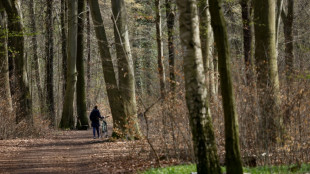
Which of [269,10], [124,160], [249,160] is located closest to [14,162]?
[124,160]

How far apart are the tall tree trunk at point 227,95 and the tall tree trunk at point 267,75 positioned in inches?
94.4

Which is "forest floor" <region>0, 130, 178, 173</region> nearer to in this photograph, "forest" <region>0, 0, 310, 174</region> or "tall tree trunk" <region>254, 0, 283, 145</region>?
"forest" <region>0, 0, 310, 174</region>

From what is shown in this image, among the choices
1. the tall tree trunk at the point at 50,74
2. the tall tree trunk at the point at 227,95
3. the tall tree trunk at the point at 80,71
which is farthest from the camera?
the tall tree trunk at the point at 50,74

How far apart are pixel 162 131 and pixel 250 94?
277cm

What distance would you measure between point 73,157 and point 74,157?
33mm

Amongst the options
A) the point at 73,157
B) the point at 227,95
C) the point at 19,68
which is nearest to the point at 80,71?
the point at 19,68

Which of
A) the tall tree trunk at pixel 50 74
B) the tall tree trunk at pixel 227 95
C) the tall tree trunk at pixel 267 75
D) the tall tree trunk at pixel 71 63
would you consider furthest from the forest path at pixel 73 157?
the tall tree trunk at pixel 50 74

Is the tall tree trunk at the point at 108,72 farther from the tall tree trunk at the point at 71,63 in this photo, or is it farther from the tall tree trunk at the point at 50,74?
the tall tree trunk at the point at 50,74

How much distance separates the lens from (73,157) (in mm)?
14117

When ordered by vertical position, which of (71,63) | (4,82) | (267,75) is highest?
(71,63)

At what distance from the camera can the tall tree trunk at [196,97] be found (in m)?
7.27

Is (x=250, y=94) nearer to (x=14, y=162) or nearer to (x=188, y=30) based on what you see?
(x=188, y=30)

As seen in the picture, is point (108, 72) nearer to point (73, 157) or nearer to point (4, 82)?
point (73, 157)

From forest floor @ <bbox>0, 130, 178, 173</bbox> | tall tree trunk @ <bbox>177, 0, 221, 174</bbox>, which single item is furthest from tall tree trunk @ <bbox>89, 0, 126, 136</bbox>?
tall tree trunk @ <bbox>177, 0, 221, 174</bbox>
